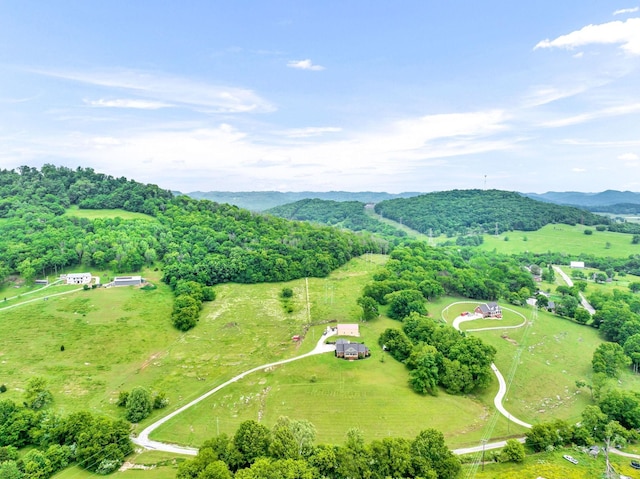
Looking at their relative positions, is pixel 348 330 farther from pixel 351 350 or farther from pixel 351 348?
pixel 351 350

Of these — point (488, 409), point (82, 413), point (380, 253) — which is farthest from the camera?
point (380, 253)

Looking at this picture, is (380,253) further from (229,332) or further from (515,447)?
(515,447)

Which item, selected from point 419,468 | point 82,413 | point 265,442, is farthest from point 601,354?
point 82,413

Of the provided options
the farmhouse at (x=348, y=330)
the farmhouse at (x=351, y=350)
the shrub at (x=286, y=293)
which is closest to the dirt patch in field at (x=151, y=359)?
the farmhouse at (x=351, y=350)

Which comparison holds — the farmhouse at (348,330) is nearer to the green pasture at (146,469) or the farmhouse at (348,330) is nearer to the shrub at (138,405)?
the shrub at (138,405)

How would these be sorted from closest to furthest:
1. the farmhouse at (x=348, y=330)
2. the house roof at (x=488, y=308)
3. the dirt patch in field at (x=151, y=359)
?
the dirt patch in field at (x=151, y=359) → the farmhouse at (x=348, y=330) → the house roof at (x=488, y=308)
